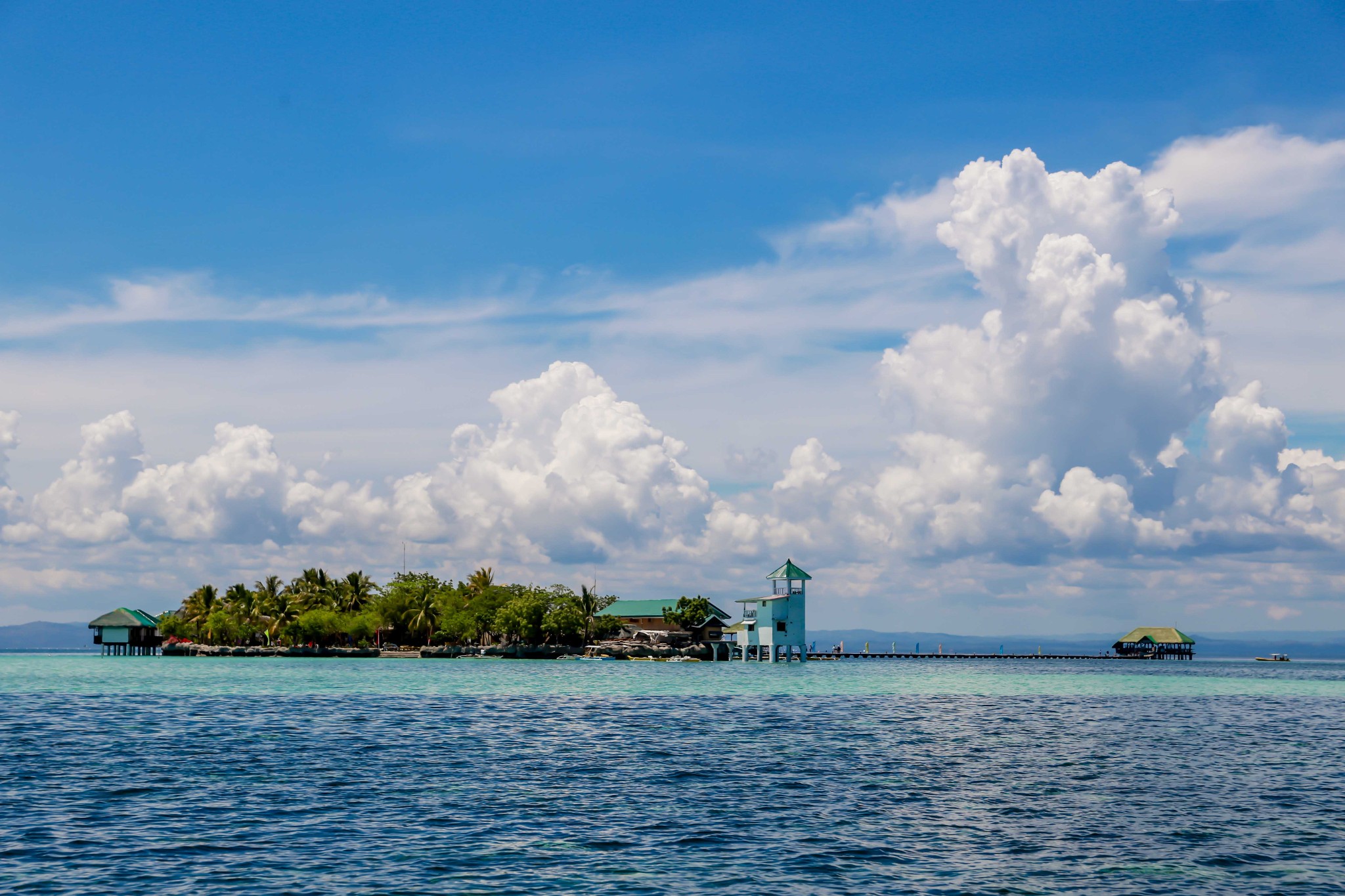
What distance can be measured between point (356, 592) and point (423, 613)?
2015cm

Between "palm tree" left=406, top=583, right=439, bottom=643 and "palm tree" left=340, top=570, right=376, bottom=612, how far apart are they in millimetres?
12685

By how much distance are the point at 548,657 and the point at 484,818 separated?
14199cm

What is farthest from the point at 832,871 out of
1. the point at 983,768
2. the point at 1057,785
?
the point at 983,768

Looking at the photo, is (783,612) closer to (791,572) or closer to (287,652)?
(791,572)

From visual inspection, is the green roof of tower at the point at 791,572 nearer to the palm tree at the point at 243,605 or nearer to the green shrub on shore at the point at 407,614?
the green shrub on shore at the point at 407,614

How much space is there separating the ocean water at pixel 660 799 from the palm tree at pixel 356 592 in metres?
130

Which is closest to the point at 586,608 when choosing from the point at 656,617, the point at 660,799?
the point at 656,617

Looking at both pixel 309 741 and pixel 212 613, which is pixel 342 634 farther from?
pixel 309 741

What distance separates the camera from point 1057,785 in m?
32.2

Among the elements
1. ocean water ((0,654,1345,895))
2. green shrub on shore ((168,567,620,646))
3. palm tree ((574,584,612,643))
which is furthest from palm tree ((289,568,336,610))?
ocean water ((0,654,1345,895))

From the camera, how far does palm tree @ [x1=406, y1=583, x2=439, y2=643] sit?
182 meters

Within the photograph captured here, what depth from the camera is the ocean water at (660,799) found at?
67.7 ft

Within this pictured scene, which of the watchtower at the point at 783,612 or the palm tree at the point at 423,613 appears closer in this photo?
the watchtower at the point at 783,612

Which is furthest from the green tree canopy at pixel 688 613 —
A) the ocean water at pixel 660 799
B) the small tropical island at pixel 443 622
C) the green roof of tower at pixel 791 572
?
the ocean water at pixel 660 799
